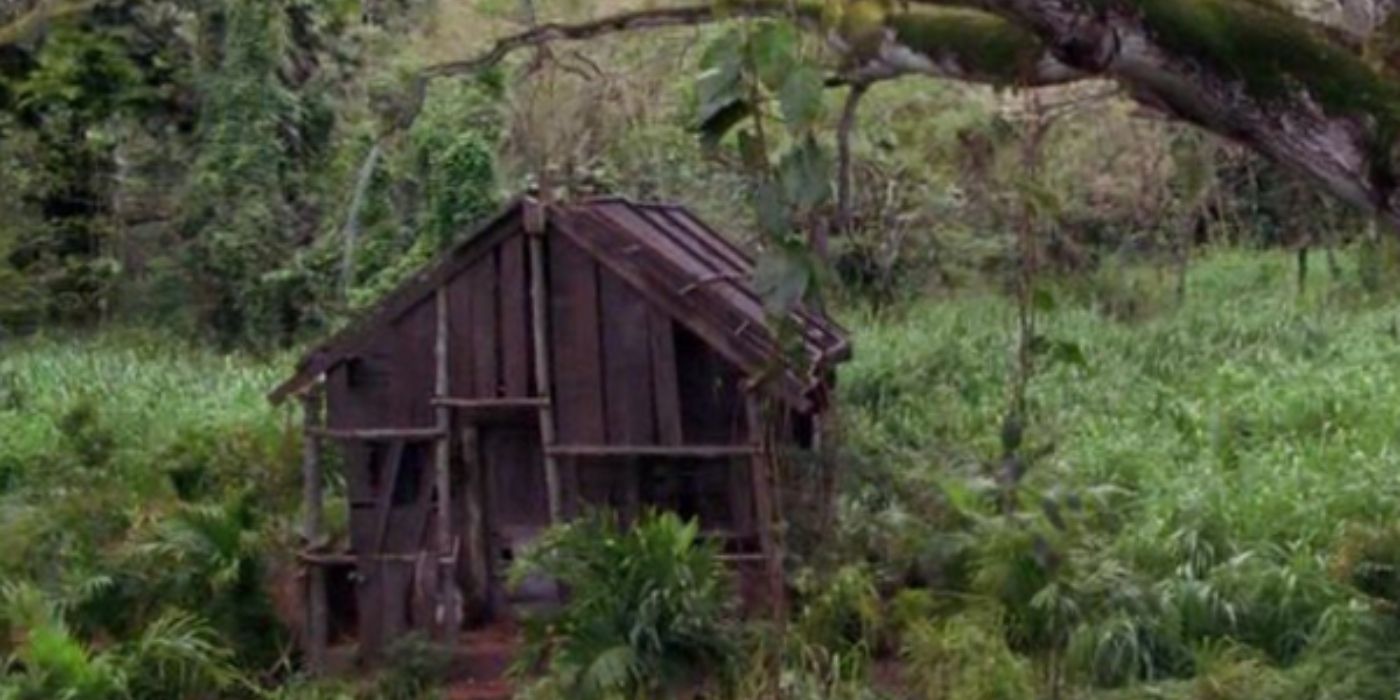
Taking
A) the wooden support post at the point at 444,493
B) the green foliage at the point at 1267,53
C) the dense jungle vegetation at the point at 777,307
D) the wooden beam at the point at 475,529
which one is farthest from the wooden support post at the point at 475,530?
the green foliage at the point at 1267,53

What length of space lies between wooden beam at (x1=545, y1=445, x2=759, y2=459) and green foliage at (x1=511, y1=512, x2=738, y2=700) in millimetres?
766

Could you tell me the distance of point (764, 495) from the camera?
35.1 feet

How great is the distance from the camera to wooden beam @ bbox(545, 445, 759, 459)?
1085 cm

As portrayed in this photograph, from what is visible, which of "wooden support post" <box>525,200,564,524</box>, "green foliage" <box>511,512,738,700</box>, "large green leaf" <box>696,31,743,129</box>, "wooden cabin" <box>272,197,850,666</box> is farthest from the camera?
"wooden support post" <box>525,200,564,524</box>

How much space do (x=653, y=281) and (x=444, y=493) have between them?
1479 millimetres

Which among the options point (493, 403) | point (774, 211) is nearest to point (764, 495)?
point (493, 403)

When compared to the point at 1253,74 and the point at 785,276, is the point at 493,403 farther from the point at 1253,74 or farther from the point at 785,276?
the point at 1253,74

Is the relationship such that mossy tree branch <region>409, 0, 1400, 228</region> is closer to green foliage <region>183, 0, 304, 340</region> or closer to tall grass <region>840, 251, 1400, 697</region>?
tall grass <region>840, 251, 1400, 697</region>

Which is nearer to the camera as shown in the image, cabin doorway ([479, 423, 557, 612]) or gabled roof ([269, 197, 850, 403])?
gabled roof ([269, 197, 850, 403])

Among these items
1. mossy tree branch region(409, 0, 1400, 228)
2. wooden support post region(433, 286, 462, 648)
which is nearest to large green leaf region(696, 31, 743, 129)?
mossy tree branch region(409, 0, 1400, 228)

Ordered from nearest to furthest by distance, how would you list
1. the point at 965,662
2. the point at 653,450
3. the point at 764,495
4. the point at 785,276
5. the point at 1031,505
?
the point at 785,276
the point at 1031,505
the point at 965,662
the point at 764,495
the point at 653,450

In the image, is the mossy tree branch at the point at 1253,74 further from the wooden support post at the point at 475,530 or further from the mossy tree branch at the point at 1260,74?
the wooden support post at the point at 475,530

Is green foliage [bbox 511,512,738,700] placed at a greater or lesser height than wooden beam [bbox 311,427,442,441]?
lesser

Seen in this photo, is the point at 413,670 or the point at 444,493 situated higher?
the point at 444,493
